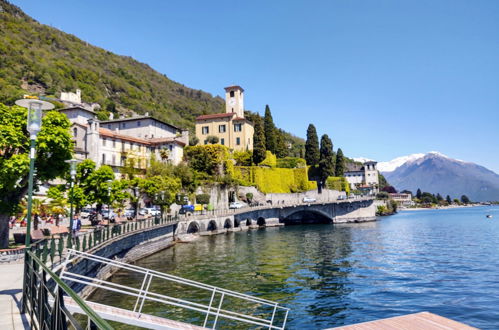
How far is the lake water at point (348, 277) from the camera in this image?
687 inches

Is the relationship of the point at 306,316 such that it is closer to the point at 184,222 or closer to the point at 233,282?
the point at 233,282

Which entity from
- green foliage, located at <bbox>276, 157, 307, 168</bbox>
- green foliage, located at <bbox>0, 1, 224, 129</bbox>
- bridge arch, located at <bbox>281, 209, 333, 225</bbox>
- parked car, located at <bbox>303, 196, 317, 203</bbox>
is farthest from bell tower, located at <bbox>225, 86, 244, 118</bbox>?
bridge arch, located at <bbox>281, 209, 333, 225</bbox>

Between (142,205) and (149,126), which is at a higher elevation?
(149,126)

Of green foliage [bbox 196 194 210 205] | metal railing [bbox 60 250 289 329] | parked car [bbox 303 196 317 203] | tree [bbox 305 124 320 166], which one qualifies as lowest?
metal railing [bbox 60 250 289 329]

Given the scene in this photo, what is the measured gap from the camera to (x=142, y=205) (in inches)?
2324

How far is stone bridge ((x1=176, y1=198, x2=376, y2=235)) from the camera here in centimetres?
5391

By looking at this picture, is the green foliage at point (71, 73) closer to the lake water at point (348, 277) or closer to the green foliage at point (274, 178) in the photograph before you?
the green foliage at point (274, 178)

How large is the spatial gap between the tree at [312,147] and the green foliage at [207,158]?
1103 inches

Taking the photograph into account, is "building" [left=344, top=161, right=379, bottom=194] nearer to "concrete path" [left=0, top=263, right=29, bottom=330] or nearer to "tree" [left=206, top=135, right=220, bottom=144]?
"tree" [left=206, top=135, right=220, bottom=144]

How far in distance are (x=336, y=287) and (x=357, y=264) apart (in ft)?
27.7

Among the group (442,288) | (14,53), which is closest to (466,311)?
(442,288)

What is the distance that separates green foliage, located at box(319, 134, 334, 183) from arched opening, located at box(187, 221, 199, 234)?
146ft

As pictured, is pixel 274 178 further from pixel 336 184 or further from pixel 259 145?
pixel 336 184

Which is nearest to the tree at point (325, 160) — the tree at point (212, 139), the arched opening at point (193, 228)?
the tree at point (212, 139)
